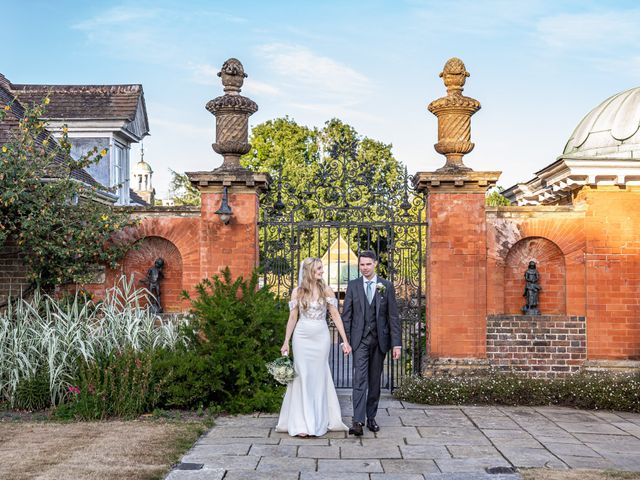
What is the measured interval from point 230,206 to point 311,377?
355cm

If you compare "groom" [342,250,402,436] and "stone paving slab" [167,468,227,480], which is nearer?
"stone paving slab" [167,468,227,480]

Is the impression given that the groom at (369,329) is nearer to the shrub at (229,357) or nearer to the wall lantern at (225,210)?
the shrub at (229,357)

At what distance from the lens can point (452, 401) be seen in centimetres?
904

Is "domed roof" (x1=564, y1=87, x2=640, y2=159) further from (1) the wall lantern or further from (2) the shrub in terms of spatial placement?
(2) the shrub

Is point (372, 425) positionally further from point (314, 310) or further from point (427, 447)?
point (314, 310)

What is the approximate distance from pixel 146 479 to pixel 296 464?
1280mm

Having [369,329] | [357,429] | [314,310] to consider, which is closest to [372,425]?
[357,429]

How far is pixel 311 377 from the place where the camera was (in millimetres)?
7336

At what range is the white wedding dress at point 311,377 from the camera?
7254mm

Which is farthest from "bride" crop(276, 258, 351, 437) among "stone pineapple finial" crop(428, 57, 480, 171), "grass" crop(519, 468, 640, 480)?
"stone pineapple finial" crop(428, 57, 480, 171)

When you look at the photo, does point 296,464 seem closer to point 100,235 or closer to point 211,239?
point 211,239

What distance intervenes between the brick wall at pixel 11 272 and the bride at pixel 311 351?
5.21 m

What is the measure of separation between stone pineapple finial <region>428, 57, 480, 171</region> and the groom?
322 cm

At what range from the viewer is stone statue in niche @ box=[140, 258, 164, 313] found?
34.2 feet
